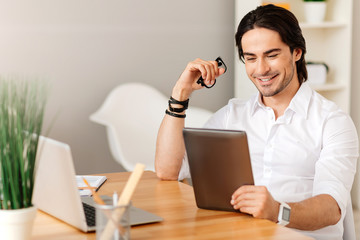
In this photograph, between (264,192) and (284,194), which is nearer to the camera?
Result: (264,192)

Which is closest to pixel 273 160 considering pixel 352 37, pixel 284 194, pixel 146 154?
pixel 284 194

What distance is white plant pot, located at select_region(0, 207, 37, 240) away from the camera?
50.7 inches

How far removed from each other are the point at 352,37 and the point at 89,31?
205 cm

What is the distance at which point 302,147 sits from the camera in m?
2.11

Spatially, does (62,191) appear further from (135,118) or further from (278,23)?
(135,118)

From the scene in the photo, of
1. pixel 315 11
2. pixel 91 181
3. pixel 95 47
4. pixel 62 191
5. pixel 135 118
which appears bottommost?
pixel 135 118

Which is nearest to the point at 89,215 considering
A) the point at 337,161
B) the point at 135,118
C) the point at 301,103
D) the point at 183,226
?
the point at 183,226

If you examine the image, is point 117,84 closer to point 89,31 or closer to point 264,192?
point 89,31

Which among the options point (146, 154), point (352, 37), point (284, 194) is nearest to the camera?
point (284, 194)

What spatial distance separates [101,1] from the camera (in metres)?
3.87

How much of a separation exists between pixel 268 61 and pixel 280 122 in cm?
23

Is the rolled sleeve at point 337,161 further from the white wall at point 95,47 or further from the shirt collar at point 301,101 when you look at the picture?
the white wall at point 95,47

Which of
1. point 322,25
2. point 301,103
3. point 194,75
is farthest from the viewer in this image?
point 322,25

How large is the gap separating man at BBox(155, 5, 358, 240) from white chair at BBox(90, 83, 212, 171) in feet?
4.57
